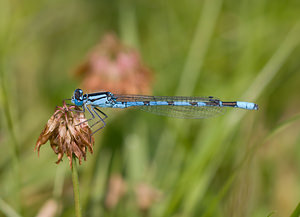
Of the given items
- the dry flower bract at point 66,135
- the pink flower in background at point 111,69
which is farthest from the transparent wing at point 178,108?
the dry flower bract at point 66,135

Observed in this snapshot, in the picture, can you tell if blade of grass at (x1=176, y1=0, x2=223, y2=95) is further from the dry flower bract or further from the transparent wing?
the dry flower bract

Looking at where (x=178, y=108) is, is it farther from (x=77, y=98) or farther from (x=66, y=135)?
(x=66, y=135)

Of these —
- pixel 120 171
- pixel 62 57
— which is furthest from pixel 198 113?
pixel 62 57

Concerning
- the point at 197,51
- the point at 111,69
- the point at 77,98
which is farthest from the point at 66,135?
the point at 197,51

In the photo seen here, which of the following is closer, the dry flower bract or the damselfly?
the dry flower bract

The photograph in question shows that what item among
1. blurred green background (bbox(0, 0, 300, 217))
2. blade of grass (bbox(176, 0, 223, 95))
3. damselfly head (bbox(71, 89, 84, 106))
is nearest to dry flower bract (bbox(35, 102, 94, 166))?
blurred green background (bbox(0, 0, 300, 217))

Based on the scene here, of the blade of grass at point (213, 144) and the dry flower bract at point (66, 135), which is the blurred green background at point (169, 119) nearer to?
the blade of grass at point (213, 144)
